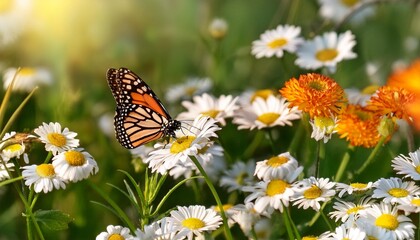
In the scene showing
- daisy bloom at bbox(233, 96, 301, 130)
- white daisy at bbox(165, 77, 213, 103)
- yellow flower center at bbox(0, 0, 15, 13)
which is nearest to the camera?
daisy bloom at bbox(233, 96, 301, 130)

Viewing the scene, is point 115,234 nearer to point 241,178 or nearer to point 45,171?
point 45,171

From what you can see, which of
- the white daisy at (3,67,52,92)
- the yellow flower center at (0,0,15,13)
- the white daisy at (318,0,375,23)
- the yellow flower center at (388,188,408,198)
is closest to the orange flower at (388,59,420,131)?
the yellow flower center at (388,188,408,198)

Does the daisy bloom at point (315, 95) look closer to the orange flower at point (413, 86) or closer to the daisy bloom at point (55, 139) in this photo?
the orange flower at point (413, 86)

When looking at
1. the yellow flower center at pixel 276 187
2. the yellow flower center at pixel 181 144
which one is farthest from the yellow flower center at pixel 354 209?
the yellow flower center at pixel 181 144

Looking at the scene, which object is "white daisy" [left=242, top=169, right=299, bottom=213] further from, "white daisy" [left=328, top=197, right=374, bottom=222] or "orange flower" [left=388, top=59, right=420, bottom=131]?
"orange flower" [left=388, top=59, right=420, bottom=131]

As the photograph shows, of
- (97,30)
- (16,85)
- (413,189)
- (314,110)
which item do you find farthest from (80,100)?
(413,189)

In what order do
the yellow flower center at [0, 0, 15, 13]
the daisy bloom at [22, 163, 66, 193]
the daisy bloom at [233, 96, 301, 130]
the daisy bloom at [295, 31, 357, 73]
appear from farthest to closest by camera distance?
the yellow flower center at [0, 0, 15, 13]
the daisy bloom at [295, 31, 357, 73]
the daisy bloom at [233, 96, 301, 130]
the daisy bloom at [22, 163, 66, 193]

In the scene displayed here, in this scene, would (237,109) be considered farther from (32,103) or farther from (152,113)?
(32,103)

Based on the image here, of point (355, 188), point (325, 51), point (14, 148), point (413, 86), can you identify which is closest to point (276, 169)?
point (355, 188)
